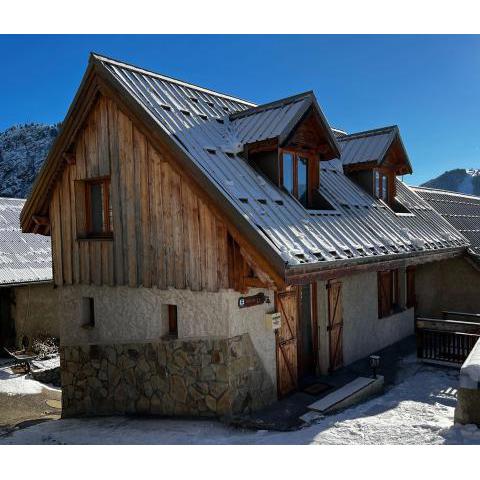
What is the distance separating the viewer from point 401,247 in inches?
404

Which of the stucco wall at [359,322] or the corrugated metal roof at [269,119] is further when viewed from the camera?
the stucco wall at [359,322]

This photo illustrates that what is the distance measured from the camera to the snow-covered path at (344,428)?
608 centimetres

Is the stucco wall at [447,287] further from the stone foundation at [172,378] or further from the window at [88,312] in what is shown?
the window at [88,312]

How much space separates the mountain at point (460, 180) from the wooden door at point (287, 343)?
9706cm

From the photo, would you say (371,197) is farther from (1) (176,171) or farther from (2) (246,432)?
(2) (246,432)

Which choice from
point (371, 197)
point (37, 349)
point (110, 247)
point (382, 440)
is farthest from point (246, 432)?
point (37, 349)

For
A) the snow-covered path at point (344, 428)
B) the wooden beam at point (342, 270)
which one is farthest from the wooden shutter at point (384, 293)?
the snow-covered path at point (344, 428)

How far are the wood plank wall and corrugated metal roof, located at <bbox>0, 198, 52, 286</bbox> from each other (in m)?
6.45

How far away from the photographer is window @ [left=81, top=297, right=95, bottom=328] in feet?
32.7

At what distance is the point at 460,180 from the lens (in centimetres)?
9731

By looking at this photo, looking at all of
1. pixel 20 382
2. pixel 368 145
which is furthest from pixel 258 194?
pixel 20 382

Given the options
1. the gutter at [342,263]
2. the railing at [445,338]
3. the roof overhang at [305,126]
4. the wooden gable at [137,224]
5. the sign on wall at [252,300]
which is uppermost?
the roof overhang at [305,126]

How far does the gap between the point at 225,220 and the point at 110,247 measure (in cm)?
326

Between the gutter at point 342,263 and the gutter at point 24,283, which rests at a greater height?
the gutter at point 342,263
